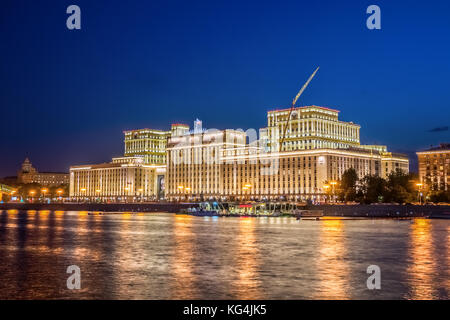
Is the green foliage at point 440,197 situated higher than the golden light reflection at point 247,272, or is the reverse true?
the green foliage at point 440,197

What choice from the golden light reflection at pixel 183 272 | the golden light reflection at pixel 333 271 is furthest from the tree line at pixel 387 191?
the golden light reflection at pixel 183 272

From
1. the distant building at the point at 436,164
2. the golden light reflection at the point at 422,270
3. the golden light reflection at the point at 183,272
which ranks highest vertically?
the distant building at the point at 436,164

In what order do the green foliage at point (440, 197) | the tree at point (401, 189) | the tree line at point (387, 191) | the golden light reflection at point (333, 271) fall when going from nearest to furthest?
1. the golden light reflection at point (333, 271)
2. the tree at point (401, 189)
3. the tree line at point (387, 191)
4. the green foliage at point (440, 197)

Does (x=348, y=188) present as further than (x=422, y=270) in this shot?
Yes

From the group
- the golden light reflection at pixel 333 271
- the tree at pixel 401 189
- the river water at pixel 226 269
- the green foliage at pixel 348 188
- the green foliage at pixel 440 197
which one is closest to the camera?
the golden light reflection at pixel 333 271

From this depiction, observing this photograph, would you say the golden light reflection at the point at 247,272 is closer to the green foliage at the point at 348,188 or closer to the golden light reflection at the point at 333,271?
the golden light reflection at the point at 333,271

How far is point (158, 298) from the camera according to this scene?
22219 mm

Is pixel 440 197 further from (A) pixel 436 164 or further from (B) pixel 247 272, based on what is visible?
(B) pixel 247 272

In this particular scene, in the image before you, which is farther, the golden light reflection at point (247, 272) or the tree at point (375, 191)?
the tree at point (375, 191)

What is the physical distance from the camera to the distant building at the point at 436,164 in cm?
18545

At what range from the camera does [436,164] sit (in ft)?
617

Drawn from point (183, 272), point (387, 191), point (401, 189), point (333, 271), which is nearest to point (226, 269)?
point (183, 272)

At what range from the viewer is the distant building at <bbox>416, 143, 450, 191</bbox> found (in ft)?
608

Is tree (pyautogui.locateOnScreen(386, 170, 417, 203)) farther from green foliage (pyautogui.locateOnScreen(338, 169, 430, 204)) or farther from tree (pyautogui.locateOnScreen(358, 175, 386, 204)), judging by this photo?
tree (pyautogui.locateOnScreen(358, 175, 386, 204))
